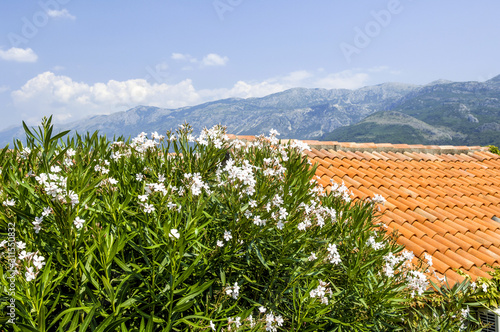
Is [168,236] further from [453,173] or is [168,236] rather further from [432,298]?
[453,173]

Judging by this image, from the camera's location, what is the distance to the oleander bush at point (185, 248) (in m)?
2.28

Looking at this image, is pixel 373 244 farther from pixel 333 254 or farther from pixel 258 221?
pixel 258 221

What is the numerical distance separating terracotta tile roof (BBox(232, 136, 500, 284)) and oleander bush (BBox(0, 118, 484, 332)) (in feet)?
3.19

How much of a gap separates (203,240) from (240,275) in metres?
0.48

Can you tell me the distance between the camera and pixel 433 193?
7.77 m

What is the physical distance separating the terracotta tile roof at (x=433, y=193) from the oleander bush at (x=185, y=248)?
3.19ft

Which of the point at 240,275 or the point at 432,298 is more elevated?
the point at 240,275

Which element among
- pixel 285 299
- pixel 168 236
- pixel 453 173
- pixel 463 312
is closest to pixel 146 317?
pixel 168 236

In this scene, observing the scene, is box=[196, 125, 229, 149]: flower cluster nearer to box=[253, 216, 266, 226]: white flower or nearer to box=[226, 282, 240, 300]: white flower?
box=[253, 216, 266, 226]: white flower

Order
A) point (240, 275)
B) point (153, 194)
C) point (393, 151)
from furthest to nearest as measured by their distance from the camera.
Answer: point (393, 151), point (240, 275), point (153, 194)

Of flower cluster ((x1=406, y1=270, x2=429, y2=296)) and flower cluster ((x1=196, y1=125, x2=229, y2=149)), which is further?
flower cluster ((x1=196, y1=125, x2=229, y2=149))

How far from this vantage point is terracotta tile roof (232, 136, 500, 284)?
564 centimetres

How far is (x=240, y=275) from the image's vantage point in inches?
118

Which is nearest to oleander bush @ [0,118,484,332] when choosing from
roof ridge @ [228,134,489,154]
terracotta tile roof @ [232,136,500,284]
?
terracotta tile roof @ [232,136,500,284]
